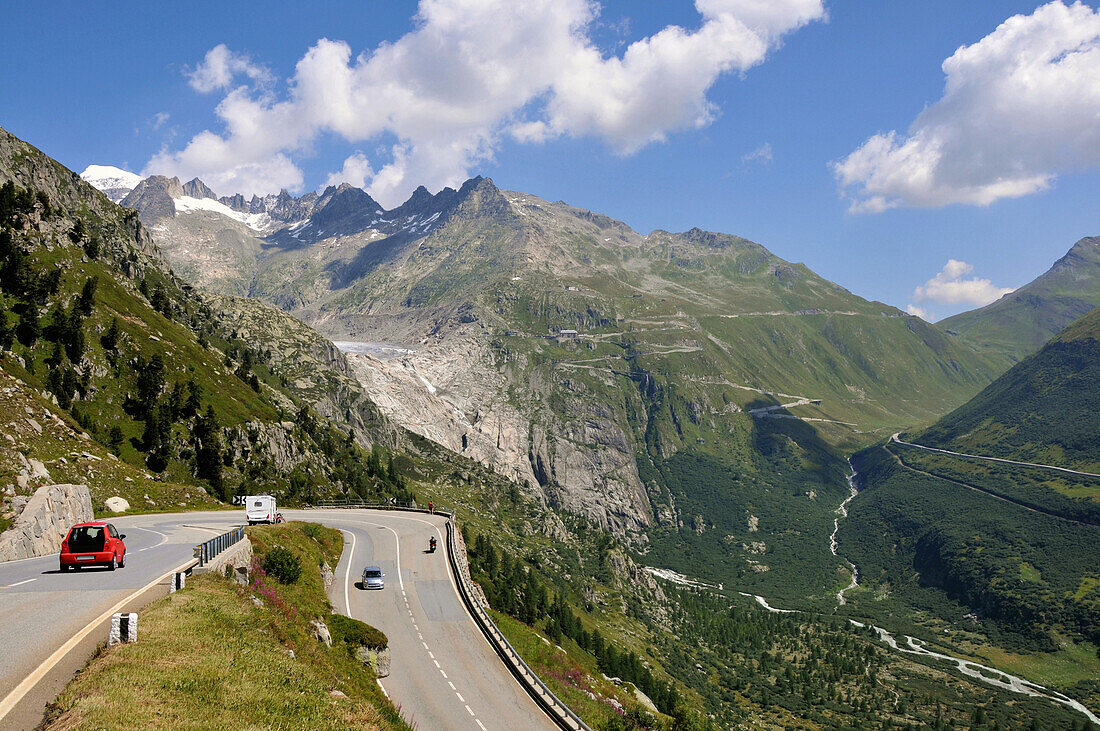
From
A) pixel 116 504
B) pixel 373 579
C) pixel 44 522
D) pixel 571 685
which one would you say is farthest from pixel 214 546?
pixel 116 504

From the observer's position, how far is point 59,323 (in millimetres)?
85812

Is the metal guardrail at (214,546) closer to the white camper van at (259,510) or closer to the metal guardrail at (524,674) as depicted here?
the metal guardrail at (524,674)

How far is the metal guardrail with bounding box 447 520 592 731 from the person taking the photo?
106 ft

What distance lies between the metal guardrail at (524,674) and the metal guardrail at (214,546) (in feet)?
61.5

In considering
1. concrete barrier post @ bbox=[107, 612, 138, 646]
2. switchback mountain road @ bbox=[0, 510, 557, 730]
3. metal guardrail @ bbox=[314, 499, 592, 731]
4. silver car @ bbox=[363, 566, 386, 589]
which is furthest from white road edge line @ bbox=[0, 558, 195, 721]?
silver car @ bbox=[363, 566, 386, 589]

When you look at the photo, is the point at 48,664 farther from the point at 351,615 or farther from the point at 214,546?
the point at 351,615

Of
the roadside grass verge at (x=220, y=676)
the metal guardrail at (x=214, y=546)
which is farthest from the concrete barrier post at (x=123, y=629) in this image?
the metal guardrail at (x=214, y=546)

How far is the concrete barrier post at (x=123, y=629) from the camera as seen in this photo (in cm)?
1880

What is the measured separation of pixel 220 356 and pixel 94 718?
148 meters

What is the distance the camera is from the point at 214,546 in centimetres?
3152

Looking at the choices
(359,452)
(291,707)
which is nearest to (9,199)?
(359,452)

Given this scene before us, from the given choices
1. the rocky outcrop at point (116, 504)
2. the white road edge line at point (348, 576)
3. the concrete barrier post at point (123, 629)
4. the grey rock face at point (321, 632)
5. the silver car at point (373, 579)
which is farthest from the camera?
the rocky outcrop at point (116, 504)

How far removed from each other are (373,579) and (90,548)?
25490 millimetres

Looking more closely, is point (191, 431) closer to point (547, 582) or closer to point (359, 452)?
point (359, 452)
